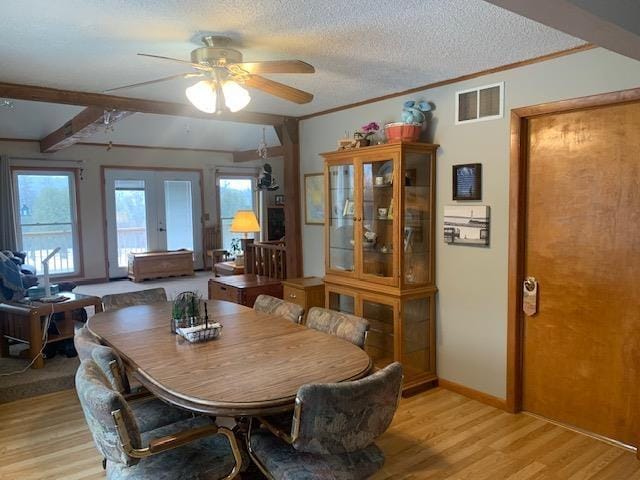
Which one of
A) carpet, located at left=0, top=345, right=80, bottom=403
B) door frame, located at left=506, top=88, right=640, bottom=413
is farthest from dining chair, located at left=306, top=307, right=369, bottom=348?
carpet, located at left=0, top=345, right=80, bottom=403

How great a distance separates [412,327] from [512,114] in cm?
170

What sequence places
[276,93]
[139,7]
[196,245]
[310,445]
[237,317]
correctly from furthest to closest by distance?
[196,245], [237,317], [276,93], [139,7], [310,445]

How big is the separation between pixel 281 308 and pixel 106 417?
157cm

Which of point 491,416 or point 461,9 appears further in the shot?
point 491,416

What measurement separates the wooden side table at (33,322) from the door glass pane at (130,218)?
442 cm

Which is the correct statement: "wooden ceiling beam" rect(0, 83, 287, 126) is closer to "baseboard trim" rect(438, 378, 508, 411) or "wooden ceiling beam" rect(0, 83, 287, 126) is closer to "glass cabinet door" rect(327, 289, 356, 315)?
"glass cabinet door" rect(327, 289, 356, 315)

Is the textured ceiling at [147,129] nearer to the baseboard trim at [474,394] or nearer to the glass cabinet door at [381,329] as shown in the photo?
the glass cabinet door at [381,329]

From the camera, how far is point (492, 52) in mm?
2857

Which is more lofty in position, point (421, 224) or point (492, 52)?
point (492, 52)

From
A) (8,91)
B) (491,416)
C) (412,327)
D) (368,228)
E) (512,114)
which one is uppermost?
(8,91)

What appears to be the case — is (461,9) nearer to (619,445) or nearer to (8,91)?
(619,445)

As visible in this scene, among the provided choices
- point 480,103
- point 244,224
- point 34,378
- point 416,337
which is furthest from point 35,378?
point 480,103

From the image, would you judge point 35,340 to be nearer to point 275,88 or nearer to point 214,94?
point 214,94

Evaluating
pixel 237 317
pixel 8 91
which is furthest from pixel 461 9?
pixel 8 91
